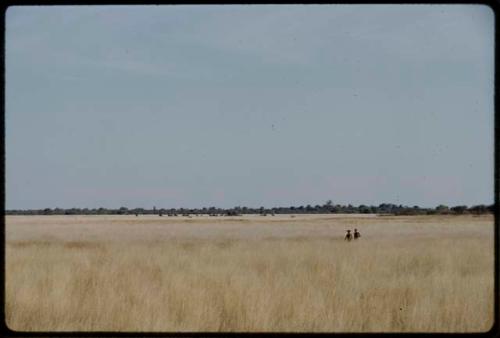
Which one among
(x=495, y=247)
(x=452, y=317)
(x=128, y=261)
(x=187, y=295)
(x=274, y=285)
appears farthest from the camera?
(x=128, y=261)

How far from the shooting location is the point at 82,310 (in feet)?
14.8

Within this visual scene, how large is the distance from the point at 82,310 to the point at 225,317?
0.98m

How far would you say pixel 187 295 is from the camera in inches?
201

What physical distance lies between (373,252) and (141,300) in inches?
240

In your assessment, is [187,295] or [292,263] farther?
[292,263]

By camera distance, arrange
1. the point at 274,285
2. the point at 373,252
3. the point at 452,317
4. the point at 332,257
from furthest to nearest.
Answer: the point at 373,252, the point at 332,257, the point at 274,285, the point at 452,317

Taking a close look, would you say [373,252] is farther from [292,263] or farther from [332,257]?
[292,263]

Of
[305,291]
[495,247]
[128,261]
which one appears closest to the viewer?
[495,247]

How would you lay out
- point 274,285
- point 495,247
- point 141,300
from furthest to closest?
point 274,285 < point 141,300 < point 495,247

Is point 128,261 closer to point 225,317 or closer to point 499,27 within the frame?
point 225,317

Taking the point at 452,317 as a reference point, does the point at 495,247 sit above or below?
above

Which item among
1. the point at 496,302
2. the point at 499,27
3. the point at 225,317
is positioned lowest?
the point at 225,317

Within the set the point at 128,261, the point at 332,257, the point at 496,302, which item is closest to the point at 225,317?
the point at 496,302

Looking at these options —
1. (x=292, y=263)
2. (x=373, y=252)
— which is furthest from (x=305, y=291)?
(x=373, y=252)
